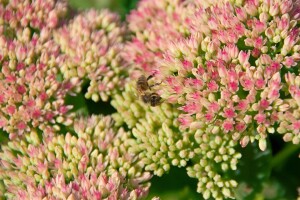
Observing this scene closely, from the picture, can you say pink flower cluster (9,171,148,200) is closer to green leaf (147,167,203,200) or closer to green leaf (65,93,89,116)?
green leaf (147,167,203,200)

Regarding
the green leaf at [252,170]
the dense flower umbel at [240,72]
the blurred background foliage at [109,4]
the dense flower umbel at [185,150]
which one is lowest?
the green leaf at [252,170]

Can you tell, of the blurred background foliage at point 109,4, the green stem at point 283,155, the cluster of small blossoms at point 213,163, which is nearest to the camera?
the cluster of small blossoms at point 213,163

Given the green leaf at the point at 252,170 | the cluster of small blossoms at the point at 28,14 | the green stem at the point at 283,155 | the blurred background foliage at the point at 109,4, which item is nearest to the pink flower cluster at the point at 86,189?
the green leaf at the point at 252,170

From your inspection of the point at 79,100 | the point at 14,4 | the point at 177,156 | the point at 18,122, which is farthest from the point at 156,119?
the point at 14,4

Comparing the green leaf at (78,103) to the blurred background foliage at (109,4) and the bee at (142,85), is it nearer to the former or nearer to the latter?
the bee at (142,85)

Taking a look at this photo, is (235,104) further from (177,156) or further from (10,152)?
(10,152)

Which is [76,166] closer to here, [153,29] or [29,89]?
[29,89]
